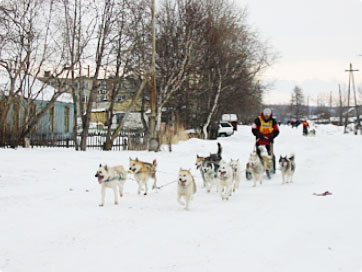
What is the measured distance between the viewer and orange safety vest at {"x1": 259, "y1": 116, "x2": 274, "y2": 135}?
12609mm

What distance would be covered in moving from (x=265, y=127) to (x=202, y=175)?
129 inches

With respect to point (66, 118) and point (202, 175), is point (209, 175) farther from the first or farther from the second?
point (66, 118)

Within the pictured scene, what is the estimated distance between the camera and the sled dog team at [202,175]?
7.88m

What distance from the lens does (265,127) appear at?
41.6ft

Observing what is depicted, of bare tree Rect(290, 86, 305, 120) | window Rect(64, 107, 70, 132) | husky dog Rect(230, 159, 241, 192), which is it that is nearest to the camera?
husky dog Rect(230, 159, 241, 192)

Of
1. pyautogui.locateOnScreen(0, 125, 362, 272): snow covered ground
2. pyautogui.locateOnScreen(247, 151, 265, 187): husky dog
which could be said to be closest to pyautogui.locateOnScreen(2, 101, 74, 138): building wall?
pyautogui.locateOnScreen(0, 125, 362, 272): snow covered ground

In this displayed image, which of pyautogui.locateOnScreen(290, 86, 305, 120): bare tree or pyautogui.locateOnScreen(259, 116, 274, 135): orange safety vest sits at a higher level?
pyautogui.locateOnScreen(290, 86, 305, 120): bare tree

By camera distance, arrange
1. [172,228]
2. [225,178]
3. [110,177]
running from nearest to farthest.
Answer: [172,228], [110,177], [225,178]

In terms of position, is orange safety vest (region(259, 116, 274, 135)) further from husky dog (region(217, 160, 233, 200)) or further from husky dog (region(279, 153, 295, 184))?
husky dog (region(217, 160, 233, 200))

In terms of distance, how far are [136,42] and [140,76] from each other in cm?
296

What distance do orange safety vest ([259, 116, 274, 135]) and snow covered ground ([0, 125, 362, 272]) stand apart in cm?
219

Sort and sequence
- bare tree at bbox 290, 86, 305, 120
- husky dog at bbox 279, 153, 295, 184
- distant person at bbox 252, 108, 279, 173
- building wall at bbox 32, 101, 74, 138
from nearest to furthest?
husky dog at bbox 279, 153, 295, 184 < distant person at bbox 252, 108, 279, 173 < building wall at bbox 32, 101, 74, 138 < bare tree at bbox 290, 86, 305, 120

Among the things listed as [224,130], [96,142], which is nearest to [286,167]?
[96,142]

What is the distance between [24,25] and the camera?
16.7 m
